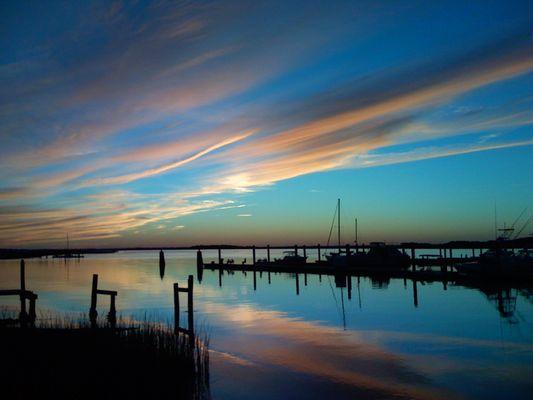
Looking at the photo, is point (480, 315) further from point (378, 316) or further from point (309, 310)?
point (309, 310)

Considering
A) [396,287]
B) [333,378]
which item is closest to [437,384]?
[333,378]

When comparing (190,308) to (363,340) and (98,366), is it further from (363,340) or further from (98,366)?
(363,340)

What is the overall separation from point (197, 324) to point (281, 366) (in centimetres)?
1102

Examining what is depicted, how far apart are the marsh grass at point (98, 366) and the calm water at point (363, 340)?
1412 mm

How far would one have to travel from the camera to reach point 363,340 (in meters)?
23.0

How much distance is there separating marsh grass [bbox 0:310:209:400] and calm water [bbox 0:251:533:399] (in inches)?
55.6

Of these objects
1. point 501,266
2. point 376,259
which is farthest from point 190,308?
point 376,259

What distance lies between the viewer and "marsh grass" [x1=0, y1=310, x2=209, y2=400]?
1200 cm

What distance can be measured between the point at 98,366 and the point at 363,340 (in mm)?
13225

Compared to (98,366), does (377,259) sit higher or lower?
lower

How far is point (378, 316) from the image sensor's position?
99.7ft

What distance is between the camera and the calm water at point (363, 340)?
1542cm

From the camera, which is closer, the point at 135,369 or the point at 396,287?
the point at 135,369

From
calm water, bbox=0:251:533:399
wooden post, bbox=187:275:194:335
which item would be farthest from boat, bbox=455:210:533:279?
wooden post, bbox=187:275:194:335
